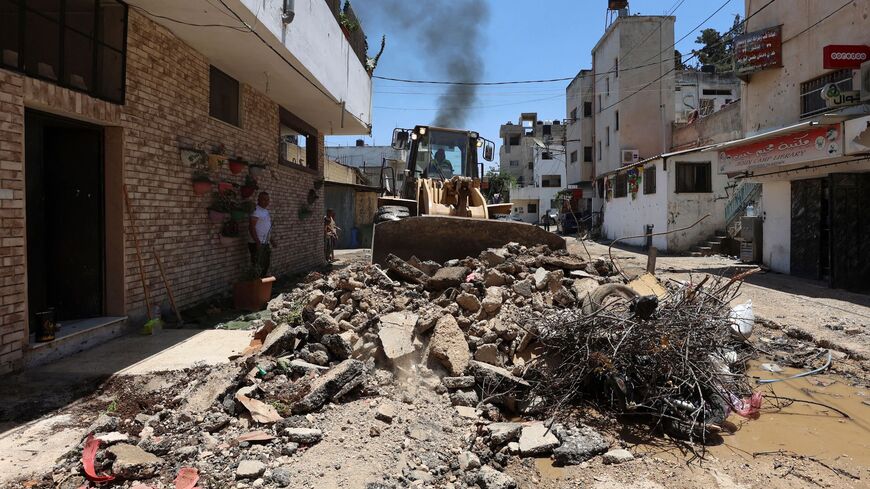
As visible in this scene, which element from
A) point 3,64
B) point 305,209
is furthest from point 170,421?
point 305,209

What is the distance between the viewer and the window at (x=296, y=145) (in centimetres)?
1105

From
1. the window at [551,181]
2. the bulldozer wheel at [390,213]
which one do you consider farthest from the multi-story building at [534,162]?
the bulldozer wheel at [390,213]

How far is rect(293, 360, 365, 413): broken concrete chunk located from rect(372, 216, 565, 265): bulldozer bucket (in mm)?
2829

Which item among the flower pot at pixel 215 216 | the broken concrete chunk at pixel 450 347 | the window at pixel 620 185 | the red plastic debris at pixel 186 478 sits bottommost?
the red plastic debris at pixel 186 478

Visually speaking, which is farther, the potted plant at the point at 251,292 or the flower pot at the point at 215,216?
the potted plant at the point at 251,292

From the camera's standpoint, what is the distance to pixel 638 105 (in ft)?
89.4

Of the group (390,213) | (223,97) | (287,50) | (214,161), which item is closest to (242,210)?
(214,161)

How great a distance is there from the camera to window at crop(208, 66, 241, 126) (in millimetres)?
7902

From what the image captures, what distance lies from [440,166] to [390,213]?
2.48 metres

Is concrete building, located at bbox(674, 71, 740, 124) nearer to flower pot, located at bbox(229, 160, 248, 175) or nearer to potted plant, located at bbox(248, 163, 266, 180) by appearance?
potted plant, located at bbox(248, 163, 266, 180)

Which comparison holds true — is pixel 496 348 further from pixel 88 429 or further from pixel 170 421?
pixel 88 429

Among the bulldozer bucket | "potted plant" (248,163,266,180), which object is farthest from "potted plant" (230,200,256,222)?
the bulldozer bucket

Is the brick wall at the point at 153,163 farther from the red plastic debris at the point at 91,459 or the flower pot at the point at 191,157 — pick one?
the red plastic debris at the point at 91,459

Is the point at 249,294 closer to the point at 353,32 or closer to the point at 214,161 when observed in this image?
the point at 214,161
